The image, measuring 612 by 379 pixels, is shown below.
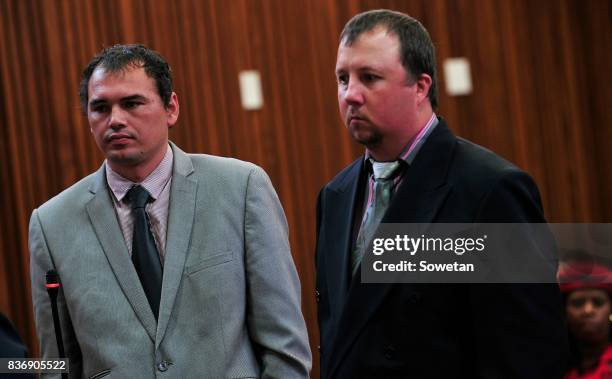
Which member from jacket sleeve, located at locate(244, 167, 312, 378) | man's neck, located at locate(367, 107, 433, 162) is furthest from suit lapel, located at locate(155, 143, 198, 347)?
man's neck, located at locate(367, 107, 433, 162)

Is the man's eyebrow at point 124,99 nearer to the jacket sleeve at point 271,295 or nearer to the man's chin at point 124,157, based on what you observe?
the man's chin at point 124,157

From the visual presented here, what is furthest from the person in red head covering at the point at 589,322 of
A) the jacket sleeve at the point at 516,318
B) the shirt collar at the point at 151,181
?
the shirt collar at the point at 151,181

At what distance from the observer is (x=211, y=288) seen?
69.2 inches

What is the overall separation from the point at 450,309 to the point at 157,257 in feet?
2.19

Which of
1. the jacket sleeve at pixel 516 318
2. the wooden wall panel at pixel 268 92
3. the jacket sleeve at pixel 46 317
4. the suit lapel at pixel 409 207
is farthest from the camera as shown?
the wooden wall panel at pixel 268 92

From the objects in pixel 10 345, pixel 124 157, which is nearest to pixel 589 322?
pixel 124 157

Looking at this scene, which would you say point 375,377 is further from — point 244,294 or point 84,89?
point 84,89

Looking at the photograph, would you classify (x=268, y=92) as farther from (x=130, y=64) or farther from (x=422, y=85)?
(x=422, y=85)

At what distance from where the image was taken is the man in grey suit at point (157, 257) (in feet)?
5.66

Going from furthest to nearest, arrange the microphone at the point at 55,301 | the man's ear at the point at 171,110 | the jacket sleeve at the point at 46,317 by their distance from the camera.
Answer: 1. the man's ear at the point at 171,110
2. the jacket sleeve at the point at 46,317
3. the microphone at the point at 55,301

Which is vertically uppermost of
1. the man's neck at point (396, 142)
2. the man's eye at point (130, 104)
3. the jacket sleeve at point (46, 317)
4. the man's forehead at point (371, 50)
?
the man's forehead at point (371, 50)

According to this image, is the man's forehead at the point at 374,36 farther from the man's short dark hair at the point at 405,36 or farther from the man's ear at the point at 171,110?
the man's ear at the point at 171,110

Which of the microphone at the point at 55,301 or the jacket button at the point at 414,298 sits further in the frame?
the microphone at the point at 55,301

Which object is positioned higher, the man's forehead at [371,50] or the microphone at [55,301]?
the man's forehead at [371,50]
